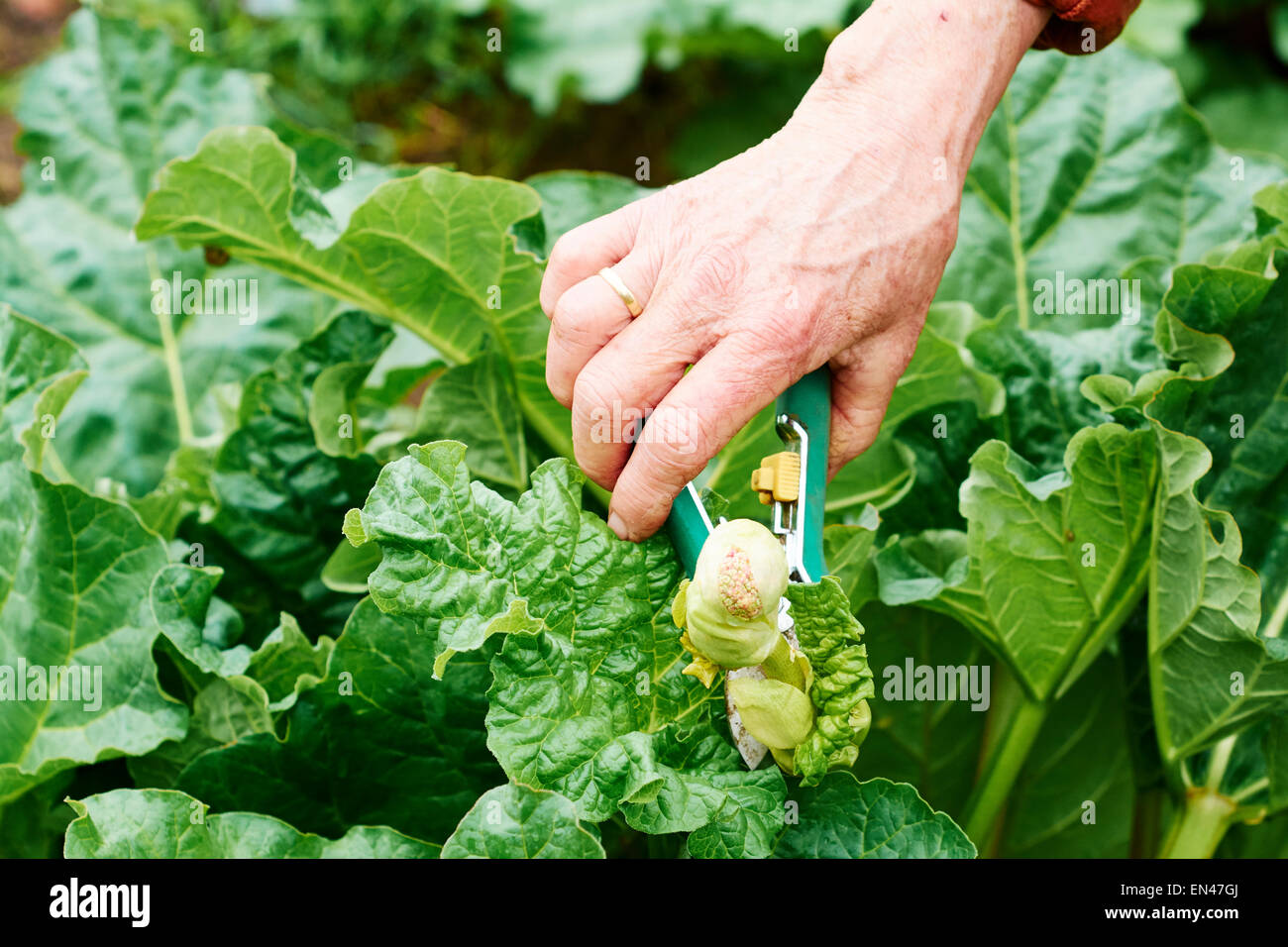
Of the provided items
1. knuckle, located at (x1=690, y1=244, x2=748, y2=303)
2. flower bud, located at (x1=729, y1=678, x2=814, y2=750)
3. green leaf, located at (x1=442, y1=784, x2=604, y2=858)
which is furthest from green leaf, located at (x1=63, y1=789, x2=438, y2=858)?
knuckle, located at (x1=690, y1=244, x2=748, y2=303)

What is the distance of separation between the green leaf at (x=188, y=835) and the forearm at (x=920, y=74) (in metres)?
0.77

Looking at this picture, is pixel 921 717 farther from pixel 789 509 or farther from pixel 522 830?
pixel 522 830

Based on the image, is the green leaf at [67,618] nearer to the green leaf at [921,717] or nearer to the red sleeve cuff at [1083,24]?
the green leaf at [921,717]

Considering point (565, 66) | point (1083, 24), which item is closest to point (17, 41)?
point (565, 66)

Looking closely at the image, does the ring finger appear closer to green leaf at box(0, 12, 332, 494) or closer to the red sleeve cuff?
the red sleeve cuff

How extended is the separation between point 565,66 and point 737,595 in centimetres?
250

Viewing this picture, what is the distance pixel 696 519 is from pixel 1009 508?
0.38 m

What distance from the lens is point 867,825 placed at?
105 centimetres

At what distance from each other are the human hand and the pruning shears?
0.11 ft
